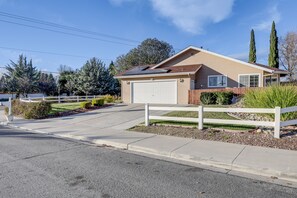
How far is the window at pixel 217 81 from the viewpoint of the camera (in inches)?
799

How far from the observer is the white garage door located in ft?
67.1

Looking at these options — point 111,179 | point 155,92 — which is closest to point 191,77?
point 155,92

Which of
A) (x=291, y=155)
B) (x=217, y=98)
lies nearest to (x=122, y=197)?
(x=291, y=155)

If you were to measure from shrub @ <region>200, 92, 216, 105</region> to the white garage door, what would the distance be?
3.03 meters

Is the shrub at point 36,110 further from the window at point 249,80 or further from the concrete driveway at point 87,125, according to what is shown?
the window at point 249,80

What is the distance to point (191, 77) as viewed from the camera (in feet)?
65.3

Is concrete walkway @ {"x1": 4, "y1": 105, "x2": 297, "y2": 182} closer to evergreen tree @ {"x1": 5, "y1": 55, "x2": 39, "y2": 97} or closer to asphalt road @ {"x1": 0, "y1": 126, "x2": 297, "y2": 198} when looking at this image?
asphalt road @ {"x1": 0, "y1": 126, "x2": 297, "y2": 198}

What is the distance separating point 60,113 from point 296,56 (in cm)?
3756

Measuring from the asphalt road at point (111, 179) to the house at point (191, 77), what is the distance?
46.4ft

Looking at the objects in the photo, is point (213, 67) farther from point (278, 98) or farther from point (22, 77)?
point (22, 77)

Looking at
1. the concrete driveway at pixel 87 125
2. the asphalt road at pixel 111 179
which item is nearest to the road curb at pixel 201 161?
the asphalt road at pixel 111 179

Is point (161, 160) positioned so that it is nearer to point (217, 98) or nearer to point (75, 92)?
point (217, 98)

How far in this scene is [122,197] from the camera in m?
3.79

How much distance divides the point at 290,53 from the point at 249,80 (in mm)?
23601
